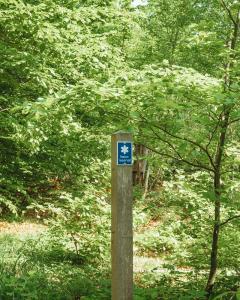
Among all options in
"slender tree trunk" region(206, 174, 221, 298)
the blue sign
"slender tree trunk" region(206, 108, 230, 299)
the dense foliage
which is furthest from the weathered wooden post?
"slender tree trunk" region(206, 174, 221, 298)

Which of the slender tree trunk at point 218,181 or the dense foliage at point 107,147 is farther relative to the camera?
the slender tree trunk at point 218,181

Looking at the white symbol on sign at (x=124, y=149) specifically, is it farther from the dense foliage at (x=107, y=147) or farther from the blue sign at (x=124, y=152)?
the dense foliage at (x=107, y=147)

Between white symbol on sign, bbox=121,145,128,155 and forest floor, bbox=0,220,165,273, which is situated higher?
white symbol on sign, bbox=121,145,128,155

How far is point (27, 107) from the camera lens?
3.68 m

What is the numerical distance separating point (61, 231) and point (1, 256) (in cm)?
125

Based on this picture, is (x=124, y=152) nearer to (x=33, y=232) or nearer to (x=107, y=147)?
(x=107, y=147)

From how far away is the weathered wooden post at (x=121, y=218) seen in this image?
3299 millimetres

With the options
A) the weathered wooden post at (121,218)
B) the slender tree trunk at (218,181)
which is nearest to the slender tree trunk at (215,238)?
the slender tree trunk at (218,181)

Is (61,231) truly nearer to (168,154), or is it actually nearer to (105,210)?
(105,210)

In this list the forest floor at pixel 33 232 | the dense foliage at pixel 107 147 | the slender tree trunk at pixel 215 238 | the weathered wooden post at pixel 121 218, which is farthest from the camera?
the forest floor at pixel 33 232

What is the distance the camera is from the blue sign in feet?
10.8

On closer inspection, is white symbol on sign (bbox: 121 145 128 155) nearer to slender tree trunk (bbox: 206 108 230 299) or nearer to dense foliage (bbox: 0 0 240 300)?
dense foliage (bbox: 0 0 240 300)

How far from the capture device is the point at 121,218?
330cm

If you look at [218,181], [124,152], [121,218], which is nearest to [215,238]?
[218,181]
